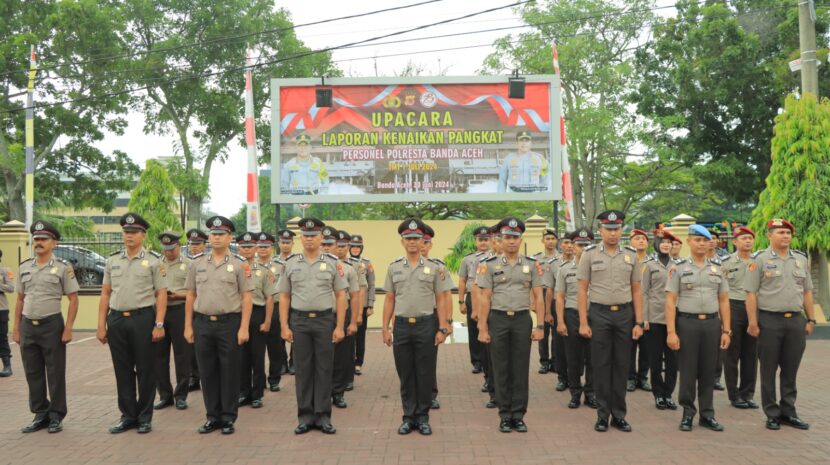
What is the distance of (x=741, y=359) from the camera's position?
7.39 m

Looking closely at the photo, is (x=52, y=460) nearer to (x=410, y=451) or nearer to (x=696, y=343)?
(x=410, y=451)

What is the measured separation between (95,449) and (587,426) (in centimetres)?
425

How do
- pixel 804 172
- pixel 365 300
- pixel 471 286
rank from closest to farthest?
pixel 365 300, pixel 471 286, pixel 804 172

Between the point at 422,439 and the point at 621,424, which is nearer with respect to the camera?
the point at 422,439

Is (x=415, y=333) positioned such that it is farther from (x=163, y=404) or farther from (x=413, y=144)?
(x=413, y=144)

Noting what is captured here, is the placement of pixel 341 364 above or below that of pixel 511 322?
below

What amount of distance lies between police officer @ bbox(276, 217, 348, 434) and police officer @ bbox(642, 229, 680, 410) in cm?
342

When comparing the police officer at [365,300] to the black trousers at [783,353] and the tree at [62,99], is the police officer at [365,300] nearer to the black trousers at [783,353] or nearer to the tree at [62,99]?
the black trousers at [783,353]

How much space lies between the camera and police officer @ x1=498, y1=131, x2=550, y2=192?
15.8 m

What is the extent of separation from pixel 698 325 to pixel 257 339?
452 centimetres

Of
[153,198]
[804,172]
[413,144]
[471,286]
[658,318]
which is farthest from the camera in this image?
[153,198]

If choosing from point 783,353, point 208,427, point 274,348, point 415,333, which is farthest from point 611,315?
point 274,348

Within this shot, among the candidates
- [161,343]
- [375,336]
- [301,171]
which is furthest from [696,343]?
[301,171]

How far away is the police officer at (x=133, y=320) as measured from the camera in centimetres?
630
